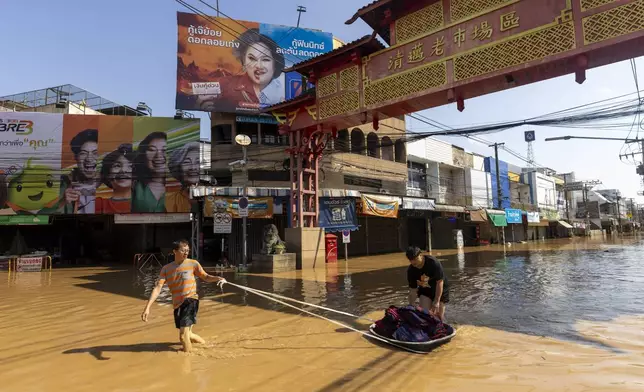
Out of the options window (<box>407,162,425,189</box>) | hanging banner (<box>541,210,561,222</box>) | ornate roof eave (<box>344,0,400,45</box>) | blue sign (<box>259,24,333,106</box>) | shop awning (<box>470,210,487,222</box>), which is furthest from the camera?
hanging banner (<box>541,210,561,222</box>)

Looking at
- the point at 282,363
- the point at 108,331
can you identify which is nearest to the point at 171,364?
the point at 282,363

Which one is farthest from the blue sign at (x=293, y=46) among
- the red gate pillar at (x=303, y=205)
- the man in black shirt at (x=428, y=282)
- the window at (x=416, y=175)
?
the man in black shirt at (x=428, y=282)

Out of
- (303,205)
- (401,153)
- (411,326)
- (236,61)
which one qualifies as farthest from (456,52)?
(401,153)

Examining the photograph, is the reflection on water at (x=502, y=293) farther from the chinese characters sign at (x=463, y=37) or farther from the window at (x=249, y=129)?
the window at (x=249, y=129)

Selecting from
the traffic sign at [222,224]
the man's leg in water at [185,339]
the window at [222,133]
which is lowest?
the man's leg in water at [185,339]

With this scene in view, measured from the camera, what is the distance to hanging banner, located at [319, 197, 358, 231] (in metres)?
18.3

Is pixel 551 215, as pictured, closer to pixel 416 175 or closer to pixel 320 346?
pixel 416 175

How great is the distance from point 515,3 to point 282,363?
28.5ft

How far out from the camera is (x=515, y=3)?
8.43m

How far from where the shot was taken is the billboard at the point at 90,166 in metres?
19.7

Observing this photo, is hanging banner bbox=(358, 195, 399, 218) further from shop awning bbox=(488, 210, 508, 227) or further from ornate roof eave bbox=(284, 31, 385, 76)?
shop awning bbox=(488, 210, 508, 227)

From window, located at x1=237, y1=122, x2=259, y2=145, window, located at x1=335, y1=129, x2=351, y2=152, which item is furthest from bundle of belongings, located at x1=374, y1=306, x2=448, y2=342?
window, located at x1=335, y1=129, x2=351, y2=152

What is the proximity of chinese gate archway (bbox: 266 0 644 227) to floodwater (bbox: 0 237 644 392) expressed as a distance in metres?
5.00

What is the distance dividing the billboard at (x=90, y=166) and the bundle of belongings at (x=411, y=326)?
16854 millimetres
